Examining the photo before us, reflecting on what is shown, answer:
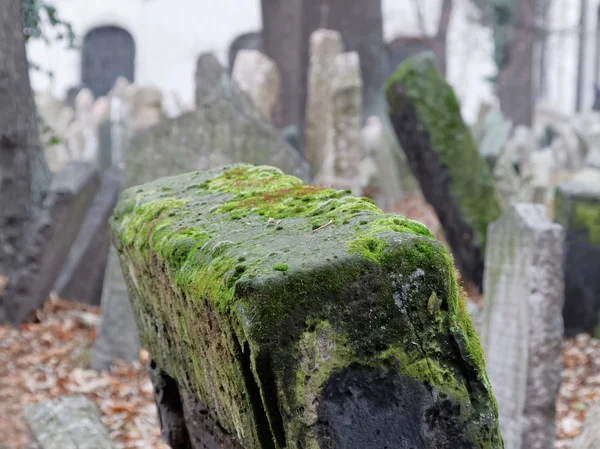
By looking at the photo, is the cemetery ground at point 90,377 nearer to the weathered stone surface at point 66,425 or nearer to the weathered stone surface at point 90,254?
the weathered stone surface at point 90,254

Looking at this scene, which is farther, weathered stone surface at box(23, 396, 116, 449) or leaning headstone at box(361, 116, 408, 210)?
leaning headstone at box(361, 116, 408, 210)

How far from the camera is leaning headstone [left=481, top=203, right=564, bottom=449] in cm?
377

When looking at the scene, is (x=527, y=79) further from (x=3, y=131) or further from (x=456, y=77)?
(x=3, y=131)

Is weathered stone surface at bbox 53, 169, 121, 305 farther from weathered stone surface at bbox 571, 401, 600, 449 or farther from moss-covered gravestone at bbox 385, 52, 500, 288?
weathered stone surface at bbox 571, 401, 600, 449

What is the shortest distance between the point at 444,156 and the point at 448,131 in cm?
19

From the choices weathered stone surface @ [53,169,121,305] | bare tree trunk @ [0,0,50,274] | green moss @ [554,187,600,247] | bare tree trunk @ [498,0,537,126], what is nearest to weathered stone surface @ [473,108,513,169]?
green moss @ [554,187,600,247]

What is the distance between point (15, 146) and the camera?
400 cm

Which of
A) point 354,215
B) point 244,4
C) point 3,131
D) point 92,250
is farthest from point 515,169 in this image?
point 244,4

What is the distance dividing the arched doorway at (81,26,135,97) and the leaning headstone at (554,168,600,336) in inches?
901

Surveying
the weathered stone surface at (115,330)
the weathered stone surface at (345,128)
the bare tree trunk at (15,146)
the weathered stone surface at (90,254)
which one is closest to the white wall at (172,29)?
the weathered stone surface at (345,128)

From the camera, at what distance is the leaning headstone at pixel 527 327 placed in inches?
148

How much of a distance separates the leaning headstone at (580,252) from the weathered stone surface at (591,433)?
2973mm

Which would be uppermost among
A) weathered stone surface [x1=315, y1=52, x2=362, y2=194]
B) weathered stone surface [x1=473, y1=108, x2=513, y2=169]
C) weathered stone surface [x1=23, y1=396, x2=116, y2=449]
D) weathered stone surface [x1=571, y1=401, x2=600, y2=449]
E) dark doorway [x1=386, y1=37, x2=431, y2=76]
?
dark doorway [x1=386, y1=37, x2=431, y2=76]

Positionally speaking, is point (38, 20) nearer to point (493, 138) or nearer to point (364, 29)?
point (493, 138)
